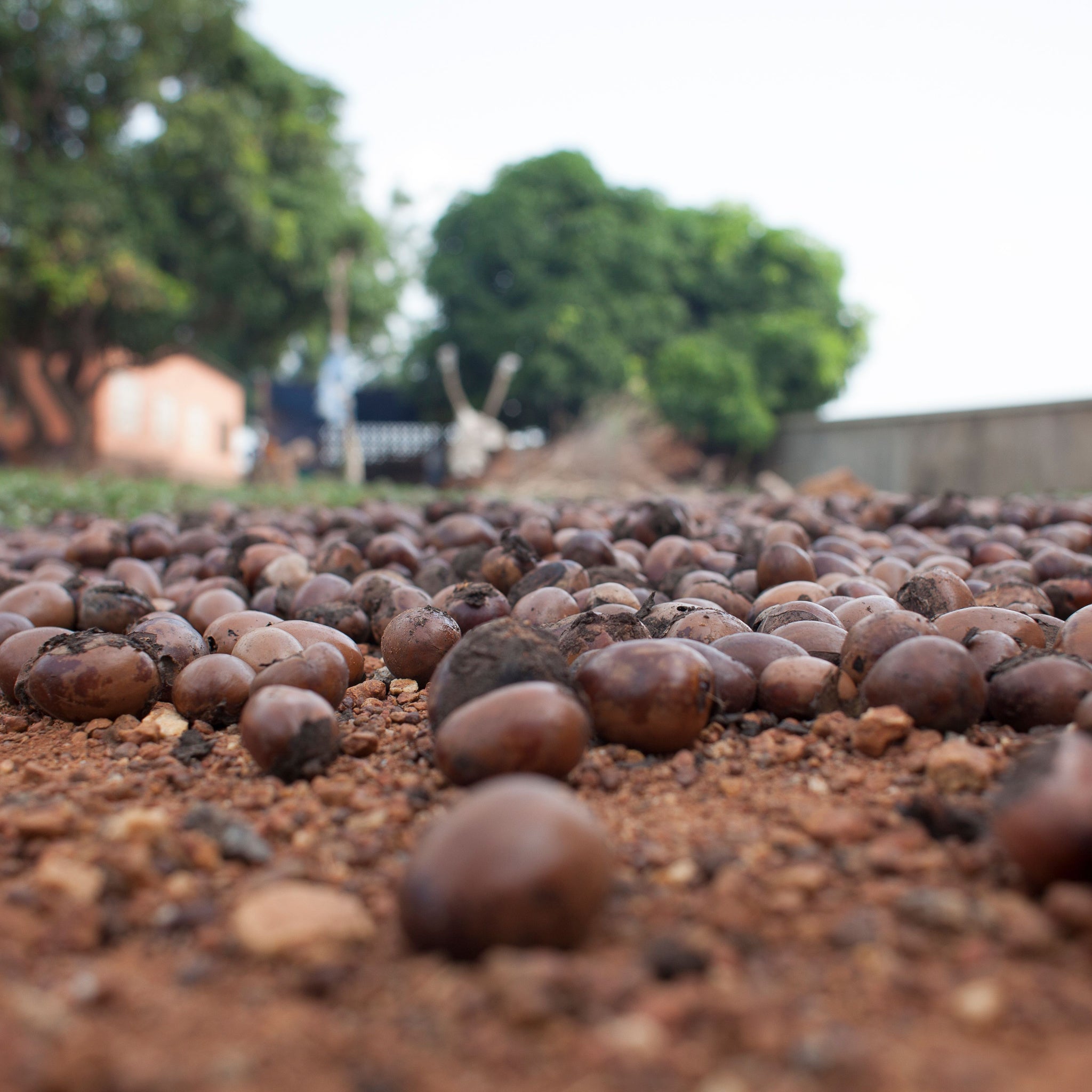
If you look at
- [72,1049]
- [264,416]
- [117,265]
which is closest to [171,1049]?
[72,1049]

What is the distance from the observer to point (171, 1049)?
Result: 37.2 inches

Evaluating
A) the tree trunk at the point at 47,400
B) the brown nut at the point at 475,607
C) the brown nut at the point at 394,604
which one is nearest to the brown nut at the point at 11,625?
the brown nut at the point at 394,604

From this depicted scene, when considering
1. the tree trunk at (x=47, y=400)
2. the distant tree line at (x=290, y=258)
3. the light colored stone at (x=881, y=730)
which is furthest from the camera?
the tree trunk at (x=47, y=400)

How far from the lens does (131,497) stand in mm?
7367

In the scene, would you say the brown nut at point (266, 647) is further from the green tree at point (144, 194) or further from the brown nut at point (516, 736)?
the green tree at point (144, 194)

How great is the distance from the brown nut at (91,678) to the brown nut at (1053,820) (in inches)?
73.1

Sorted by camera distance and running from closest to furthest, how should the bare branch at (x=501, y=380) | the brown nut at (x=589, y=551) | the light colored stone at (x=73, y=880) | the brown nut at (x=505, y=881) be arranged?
1. the brown nut at (x=505, y=881)
2. the light colored stone at (x=73, y=880)
3. the brown nut at (x=589, y=551)
4. the bare branch at (x=501, y=380)

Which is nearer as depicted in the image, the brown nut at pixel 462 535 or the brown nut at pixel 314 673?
the brown nut at pixel 314 673

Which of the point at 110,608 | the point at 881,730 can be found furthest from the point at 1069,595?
the point at 110,608

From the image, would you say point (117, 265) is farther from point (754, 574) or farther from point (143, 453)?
point (754, 574)

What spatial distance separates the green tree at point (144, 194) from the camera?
12.8 metres

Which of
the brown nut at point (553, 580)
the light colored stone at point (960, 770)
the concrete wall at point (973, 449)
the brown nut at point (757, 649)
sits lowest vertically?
the light colored stone at point (960, 770)

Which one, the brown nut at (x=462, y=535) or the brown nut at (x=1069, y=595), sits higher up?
the brown nut at (x=462, y=535)

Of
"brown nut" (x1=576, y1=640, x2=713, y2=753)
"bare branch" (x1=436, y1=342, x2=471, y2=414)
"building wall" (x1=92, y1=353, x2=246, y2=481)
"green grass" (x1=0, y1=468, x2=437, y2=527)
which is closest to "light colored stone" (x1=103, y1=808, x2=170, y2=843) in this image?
"brown nut" (x1=576, y1=640, x2=713, y2=753)
